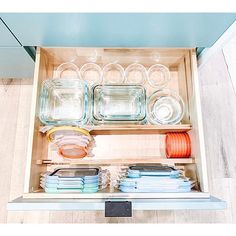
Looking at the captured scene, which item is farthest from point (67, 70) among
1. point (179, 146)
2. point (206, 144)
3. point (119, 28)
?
point (206, 144)

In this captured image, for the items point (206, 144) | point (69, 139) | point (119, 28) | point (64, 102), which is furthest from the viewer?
point (206, 144)

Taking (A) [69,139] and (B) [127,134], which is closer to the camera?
(A) [69,139]

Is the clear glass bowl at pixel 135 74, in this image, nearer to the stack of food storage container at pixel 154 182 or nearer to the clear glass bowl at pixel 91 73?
the clear glass bowl at pixel 91 73

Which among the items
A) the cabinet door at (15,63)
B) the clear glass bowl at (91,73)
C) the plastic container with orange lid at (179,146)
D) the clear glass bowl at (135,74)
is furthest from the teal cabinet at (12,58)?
the plastic container with orange lid at (179,146)

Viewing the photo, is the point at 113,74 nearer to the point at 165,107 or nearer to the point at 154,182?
the point at 165,107

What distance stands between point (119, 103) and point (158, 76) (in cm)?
23

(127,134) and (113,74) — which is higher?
(113,74)

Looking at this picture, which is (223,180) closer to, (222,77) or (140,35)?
(222,77)

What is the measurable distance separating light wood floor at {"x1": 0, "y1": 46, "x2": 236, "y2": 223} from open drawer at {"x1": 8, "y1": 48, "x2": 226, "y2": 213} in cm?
17

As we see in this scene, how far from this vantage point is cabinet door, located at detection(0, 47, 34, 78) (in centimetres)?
86

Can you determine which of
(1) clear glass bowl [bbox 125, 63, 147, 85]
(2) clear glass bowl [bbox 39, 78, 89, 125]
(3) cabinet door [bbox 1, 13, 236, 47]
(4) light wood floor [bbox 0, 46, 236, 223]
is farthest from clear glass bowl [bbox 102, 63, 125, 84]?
(4) light wood floor [bbox 0, 46, 236, 223]

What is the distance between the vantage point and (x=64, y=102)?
100cm

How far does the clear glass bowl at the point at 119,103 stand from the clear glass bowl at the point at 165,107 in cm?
5

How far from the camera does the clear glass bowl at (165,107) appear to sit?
964mm
